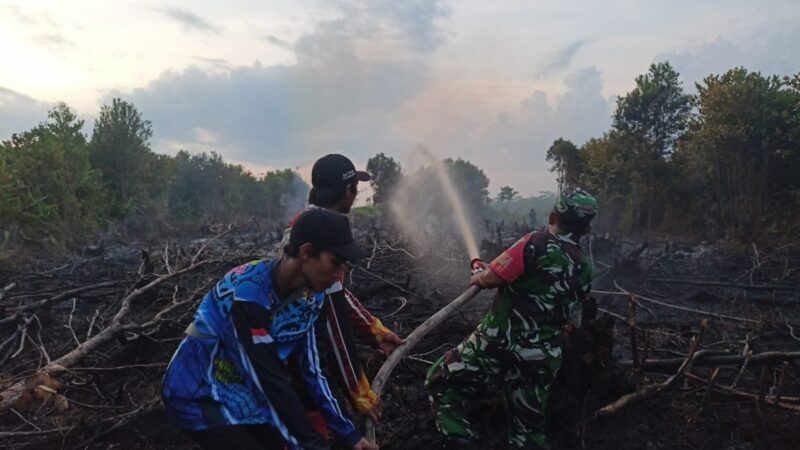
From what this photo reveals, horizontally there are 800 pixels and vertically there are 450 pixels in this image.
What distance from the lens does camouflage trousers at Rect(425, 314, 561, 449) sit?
3.23 meters

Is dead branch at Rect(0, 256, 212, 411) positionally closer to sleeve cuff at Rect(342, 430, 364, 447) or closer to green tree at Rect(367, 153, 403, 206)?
sleeve cuff at Rect(342, 430, 364, 447)

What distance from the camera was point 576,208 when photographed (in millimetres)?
3188

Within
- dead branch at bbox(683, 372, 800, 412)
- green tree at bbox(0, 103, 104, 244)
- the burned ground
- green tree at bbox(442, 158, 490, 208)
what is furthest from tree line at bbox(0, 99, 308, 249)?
green tree at bbox(442, 158, 490, 208)

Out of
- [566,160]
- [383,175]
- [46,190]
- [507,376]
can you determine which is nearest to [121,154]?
[46,190]

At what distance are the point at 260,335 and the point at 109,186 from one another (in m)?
32.0

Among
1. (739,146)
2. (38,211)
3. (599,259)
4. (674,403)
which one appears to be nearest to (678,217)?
(739,146)

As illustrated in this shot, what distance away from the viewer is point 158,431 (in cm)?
378

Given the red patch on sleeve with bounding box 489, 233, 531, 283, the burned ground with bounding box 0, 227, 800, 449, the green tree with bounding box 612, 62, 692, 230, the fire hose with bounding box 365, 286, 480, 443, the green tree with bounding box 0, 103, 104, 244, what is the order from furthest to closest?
the green tree with bounding box 612, 62, 692, 230 → the green tree with bounding box 0, 103, 104, 244 → the burned ground with bounding box 0, 227, 800, 449 → the red patch on sleeve with bounding box 489, 233, 531, 283 → the fire hose with bounding box 365, 286, 480, 443

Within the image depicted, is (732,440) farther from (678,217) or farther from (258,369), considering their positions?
(678,217)

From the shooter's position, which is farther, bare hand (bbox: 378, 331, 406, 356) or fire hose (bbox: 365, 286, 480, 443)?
bare hand (bbox: 378, 331, 406, 356)

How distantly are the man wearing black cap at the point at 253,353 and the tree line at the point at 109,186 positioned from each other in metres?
8.72

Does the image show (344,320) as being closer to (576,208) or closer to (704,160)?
(576,208)

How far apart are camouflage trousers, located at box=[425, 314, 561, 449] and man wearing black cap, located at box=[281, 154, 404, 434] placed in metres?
0.76

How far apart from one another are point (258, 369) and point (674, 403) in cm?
346
